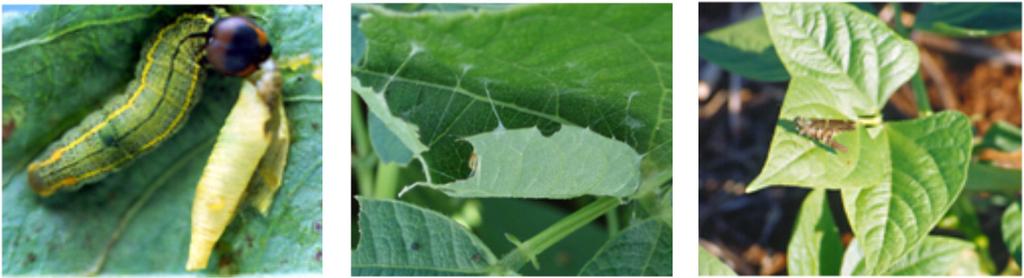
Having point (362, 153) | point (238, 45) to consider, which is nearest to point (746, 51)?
point (362, 153)

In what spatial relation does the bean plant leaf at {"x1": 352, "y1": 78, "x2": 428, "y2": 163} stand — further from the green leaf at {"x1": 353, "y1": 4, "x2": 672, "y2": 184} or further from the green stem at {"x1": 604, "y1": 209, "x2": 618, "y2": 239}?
the green stem at {"x1": 604, "y1": 209, "x2": 618, "y2": 239}

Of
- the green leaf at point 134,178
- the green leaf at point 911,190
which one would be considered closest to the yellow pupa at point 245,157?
the green leaf at point 134,178

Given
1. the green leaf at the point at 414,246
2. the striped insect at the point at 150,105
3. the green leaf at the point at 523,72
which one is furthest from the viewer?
the striped insect at the point at 150,105

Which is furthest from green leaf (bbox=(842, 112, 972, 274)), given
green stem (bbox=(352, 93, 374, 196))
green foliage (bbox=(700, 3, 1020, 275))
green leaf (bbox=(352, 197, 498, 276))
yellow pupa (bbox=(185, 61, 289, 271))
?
yellow pupa (bbox=(185, 61, 289, 271))

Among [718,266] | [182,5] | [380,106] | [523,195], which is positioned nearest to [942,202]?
[718,266]

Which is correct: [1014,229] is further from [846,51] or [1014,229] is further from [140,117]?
[140,117]

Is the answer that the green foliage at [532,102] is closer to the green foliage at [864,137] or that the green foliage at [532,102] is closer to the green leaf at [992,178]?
the green foliage at [864,137]
